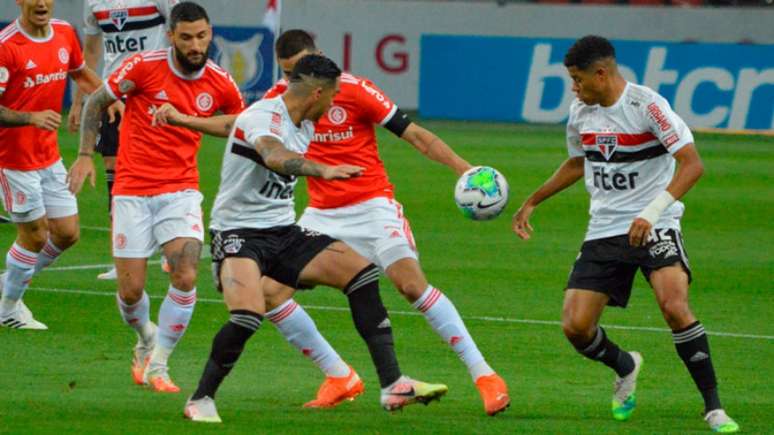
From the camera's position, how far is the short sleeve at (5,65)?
35.2 ft

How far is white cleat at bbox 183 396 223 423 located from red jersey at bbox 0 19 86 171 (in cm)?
A: 359

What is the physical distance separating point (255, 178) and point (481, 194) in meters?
1.19

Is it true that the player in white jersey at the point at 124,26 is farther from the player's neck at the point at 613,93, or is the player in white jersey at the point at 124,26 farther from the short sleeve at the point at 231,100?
the player's neck at the point at 613,93

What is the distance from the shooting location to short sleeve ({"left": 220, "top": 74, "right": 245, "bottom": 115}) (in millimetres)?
9484

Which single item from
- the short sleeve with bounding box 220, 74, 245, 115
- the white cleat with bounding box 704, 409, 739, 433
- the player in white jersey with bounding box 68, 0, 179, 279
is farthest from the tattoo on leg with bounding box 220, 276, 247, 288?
the player in white jersey with bounding box 68, 0, 179, 279

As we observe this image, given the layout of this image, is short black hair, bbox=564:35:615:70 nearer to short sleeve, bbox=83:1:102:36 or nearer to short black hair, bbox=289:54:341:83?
short black hair, bbox=289:54:341:83

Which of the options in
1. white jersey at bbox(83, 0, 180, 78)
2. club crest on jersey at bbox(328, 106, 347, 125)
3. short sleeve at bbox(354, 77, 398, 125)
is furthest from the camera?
white jersey at bbox(83, 0, 180, 78)

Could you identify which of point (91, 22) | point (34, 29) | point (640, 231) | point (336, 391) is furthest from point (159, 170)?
point (91, 22)

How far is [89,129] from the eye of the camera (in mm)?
9469

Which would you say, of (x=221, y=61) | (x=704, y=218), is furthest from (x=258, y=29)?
(x=704, y=218)

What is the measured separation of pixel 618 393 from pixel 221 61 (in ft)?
70.6

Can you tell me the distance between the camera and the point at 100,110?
9430mm

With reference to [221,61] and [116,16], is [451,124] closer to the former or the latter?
[221,61]

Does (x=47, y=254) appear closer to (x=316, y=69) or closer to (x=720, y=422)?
(x=316, y=69)
